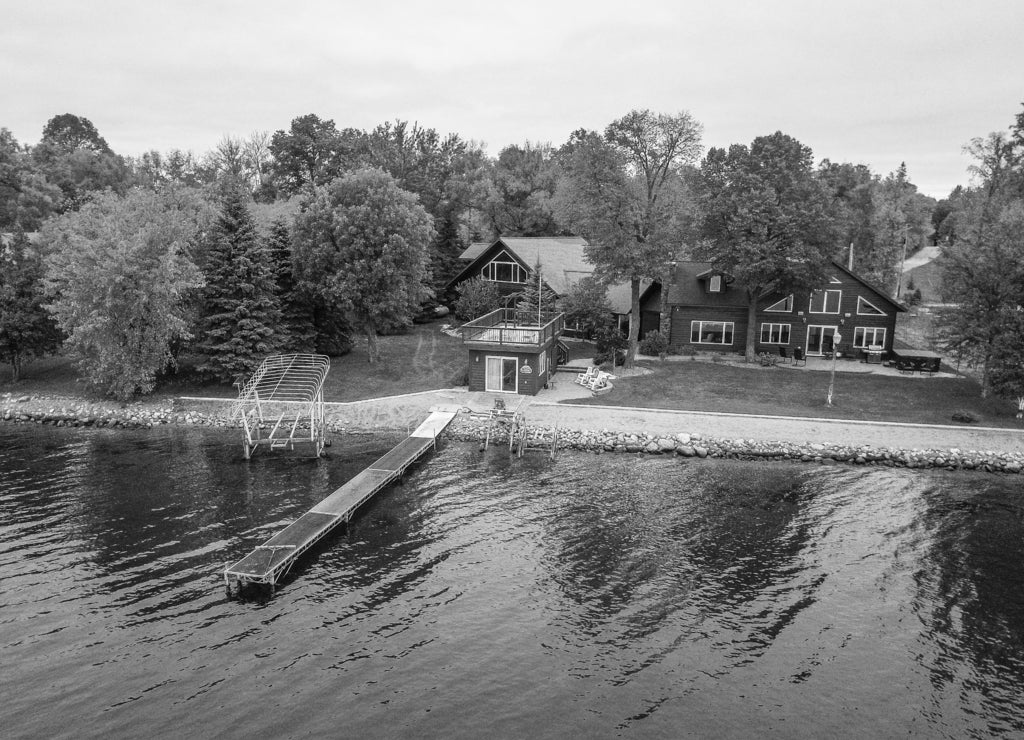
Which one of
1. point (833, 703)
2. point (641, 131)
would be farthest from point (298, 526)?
point (641, 131)

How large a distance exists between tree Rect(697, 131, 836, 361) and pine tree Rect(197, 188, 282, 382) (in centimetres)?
2743

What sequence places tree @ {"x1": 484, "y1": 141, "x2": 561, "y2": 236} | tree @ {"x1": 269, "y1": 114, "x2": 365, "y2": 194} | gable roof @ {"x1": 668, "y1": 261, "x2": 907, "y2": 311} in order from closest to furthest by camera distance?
gable roof @ {"x1": 668, "y1": 261, "x2": 907, "y2": 311}
tree @ {"x1": 269, "y1": 114, "x2": 365, "y2": 194}
tree @ {"x1": 484, "y1": 141, "x2": 561, "y2": 236}

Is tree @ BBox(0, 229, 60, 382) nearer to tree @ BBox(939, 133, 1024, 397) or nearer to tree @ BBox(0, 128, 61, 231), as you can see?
tree @ BBox(0, 128, 61, 231)

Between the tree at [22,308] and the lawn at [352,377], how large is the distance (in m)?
2.05

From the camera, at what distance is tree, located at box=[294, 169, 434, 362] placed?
133 feet

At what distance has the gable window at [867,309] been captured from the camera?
4556cm

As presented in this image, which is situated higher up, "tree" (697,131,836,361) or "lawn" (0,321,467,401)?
"tree" (697,131,836,361)

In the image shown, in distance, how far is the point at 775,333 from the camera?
47250 millimetres

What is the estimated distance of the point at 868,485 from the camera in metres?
27.7

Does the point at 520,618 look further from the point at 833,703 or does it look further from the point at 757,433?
the point at 757,433

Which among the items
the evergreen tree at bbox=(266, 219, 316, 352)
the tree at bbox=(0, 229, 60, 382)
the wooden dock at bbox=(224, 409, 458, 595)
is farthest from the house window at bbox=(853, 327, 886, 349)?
the tree at bbox=(0, 229, 60, 382)

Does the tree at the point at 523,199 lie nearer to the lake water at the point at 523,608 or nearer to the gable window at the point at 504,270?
the gable window at the point at 504,270

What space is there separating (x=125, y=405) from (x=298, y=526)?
68.0 feet

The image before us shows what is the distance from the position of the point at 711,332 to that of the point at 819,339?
7.36 m
